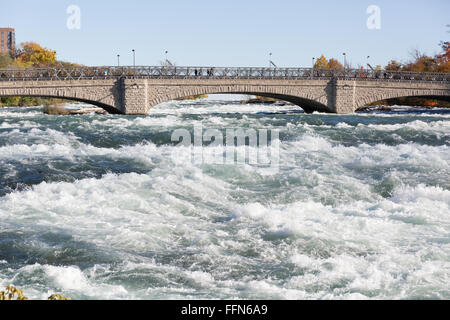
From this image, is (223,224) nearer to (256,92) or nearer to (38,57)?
(256,92)

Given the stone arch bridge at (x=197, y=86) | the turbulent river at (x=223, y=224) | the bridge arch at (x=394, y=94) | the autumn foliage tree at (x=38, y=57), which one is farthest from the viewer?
the autumn foliage tree at (x=38, y=57)

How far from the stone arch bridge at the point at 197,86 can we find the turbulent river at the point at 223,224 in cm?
2336

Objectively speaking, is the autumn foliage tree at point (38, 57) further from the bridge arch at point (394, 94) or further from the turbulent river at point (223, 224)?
the turbulent river at point (223, 224)

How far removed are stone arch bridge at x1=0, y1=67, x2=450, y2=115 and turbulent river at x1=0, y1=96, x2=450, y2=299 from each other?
76.6 ft

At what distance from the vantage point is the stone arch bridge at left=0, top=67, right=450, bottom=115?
47.0m

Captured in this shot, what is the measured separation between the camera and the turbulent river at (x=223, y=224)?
9.87 meters

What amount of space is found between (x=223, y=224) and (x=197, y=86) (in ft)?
126

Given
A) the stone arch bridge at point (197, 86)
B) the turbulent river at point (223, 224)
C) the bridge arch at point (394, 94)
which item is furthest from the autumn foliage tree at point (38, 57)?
the turbulent river at point (223, 224)

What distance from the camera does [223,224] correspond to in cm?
1376

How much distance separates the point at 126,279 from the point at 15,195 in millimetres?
7121

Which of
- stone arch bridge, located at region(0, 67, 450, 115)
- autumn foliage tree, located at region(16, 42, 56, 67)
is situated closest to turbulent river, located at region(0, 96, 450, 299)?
stone arch bridge, located at region(0, 67, 450, 115)

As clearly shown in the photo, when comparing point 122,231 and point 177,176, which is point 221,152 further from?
point 122,231

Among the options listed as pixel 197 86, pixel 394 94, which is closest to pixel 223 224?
pixel 197 86
